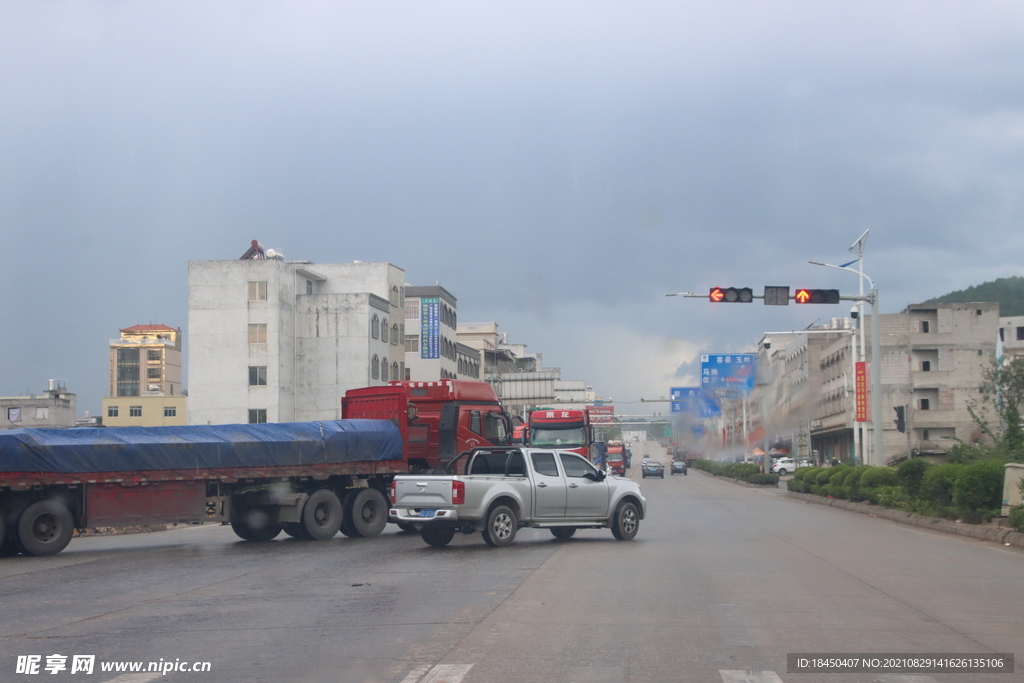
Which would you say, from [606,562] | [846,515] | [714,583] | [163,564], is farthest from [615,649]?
[846,515]

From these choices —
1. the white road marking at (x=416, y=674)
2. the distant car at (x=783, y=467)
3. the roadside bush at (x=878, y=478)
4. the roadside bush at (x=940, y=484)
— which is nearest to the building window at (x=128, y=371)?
the distant car at (x=783, y=467)

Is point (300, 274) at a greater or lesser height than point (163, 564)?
greater

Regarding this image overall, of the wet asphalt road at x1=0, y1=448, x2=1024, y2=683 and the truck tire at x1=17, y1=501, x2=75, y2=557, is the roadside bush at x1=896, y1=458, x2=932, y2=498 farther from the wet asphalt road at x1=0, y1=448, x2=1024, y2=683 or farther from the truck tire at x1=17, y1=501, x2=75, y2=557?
the truck tire at x1=17, y1=501, x2=75, y2=557

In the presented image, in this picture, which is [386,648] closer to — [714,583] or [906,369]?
[714,583]

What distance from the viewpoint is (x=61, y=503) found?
18.3m

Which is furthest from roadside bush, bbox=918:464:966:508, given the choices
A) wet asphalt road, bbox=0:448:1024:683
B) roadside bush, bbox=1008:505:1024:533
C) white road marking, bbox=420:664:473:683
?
white road marking, bbox=420:664:473:683

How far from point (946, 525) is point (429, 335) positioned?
6356 cm

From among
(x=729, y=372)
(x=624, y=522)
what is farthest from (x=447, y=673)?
(x=729, y=372)

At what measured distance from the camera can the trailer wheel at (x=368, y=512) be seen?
2172 centimetres

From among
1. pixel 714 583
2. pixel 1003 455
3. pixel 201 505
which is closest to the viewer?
pixel 714 583

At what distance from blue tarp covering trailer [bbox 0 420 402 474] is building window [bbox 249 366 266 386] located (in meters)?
48.2

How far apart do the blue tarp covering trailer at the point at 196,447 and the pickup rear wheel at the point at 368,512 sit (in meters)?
0.78

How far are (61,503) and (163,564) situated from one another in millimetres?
3095

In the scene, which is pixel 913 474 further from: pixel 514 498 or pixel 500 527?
pixel 500 527
